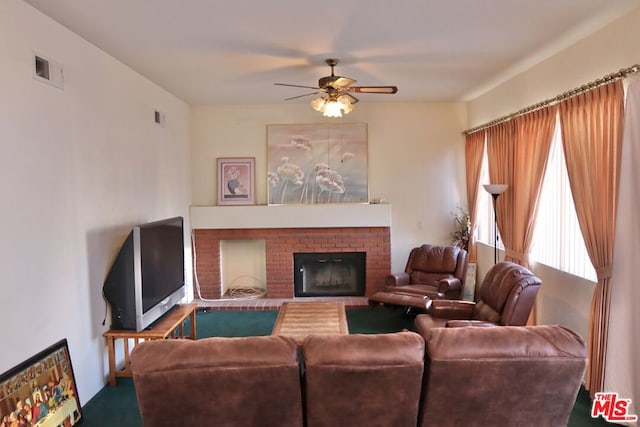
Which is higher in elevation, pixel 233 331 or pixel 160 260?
pixel 160 260

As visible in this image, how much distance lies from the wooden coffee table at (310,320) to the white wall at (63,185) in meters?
1.48

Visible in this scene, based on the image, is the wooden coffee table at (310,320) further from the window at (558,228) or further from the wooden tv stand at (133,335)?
the window at (558,228)

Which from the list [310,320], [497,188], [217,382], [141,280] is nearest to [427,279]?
[497,188]

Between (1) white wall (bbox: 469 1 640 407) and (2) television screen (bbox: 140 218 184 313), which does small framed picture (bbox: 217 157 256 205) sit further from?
(1) white wall (bbox: 469 1 640 407)

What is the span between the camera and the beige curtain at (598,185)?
104 inches

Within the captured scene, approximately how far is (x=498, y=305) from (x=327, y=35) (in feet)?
8.41

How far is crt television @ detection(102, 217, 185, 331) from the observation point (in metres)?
3.08

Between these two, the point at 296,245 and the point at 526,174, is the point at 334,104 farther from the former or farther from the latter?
the point at 296,245

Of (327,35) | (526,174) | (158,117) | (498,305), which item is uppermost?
(327,35)

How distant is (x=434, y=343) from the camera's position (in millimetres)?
1800

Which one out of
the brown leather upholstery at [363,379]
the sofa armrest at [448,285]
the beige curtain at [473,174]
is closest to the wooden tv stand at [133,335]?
the brown leather upholstery at [363,379]

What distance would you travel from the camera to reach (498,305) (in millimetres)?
3268

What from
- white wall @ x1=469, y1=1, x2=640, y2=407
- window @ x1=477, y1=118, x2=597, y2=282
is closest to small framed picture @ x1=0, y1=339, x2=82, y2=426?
white wall @ x1=469, y1=1, x2=640, y2=407

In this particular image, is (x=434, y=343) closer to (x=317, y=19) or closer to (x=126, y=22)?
(x=317, y=19)
